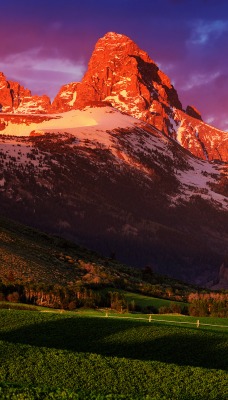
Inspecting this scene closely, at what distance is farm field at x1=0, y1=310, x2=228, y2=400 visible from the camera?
69.6 ft

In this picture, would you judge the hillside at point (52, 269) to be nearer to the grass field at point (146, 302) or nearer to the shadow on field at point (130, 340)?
the grass field at point (146, 302)

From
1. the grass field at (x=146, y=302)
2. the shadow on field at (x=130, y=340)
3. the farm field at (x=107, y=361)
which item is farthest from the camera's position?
the grass field at (x=146, y=302)

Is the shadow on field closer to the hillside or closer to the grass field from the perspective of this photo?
the grass field

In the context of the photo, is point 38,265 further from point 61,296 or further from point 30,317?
point 30,317

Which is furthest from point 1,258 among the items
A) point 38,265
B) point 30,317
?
point 30,317

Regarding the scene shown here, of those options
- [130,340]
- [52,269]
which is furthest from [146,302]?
[130,340]

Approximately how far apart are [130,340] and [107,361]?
21.5 feet

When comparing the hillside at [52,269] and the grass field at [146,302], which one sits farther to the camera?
the hillside at [52,269]

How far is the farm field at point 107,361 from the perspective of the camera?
21219 mm

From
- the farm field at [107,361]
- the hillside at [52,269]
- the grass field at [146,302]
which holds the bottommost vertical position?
the farm field at [107,361]

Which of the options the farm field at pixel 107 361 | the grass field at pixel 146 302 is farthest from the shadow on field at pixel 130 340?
the grass field at pixel 146 302

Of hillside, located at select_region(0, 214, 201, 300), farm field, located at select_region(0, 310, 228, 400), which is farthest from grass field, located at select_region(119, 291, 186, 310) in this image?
farm field, located at select_region(0, 310, 228, 400)

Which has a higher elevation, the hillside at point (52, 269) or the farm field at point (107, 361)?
the hillside at point (52, 269)

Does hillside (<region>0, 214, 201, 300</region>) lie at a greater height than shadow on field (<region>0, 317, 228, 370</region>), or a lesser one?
greater
